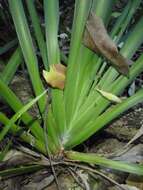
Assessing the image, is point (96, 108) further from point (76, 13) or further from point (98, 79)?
point (76, 13)

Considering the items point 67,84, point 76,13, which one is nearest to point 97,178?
point 67,84

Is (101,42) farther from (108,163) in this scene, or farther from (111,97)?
(108,163)

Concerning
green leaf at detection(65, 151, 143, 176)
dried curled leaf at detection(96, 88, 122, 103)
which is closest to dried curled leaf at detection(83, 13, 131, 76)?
dried curled leaf at detection(96, 88, 122, 103)

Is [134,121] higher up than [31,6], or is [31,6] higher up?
[31,6]

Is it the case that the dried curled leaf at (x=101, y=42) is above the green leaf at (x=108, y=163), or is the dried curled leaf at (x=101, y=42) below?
above

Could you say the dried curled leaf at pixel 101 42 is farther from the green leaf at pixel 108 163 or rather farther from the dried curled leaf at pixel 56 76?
the green leaf at pixel 108 163

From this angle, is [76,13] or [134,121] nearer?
[76,13]

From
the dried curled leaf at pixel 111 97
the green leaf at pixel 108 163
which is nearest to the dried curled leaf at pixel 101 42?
the dried curled leaf at pixel 111 97

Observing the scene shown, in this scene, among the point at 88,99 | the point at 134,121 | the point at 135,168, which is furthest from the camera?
the point at 134,121
